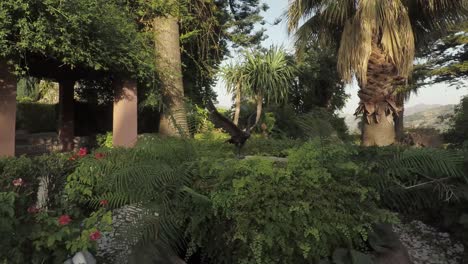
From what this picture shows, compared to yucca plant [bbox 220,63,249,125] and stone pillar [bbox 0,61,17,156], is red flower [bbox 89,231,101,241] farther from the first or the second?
yucca plant [bbox 220,63,249,125]

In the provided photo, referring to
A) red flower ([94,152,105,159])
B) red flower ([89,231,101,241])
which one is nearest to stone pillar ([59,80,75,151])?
red flower ([94,152,105,159])

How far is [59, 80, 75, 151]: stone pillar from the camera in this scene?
1256 cm

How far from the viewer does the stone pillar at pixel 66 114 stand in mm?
12562

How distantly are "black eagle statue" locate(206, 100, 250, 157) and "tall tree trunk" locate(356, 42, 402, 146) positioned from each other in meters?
5.03

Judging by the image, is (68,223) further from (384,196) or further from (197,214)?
(384,196)

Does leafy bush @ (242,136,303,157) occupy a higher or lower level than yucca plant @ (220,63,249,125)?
lower

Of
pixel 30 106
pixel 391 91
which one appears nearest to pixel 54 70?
pixel 30 106

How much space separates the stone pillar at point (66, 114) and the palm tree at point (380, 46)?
8.36 metres

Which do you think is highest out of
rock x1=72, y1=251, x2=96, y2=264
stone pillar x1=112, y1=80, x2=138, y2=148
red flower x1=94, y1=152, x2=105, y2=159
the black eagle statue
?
stone pillar x1=112, y1=80, x2=138, y2=148

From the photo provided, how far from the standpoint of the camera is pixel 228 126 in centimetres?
454

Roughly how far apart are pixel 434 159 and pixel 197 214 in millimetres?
1927

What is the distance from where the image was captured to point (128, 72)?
8773 millimetres

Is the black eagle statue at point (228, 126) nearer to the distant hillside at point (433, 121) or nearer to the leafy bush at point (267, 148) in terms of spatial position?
the leafy bush at point (267, 148)

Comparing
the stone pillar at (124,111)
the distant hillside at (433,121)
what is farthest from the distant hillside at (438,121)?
the stone pillar at (124,111)
